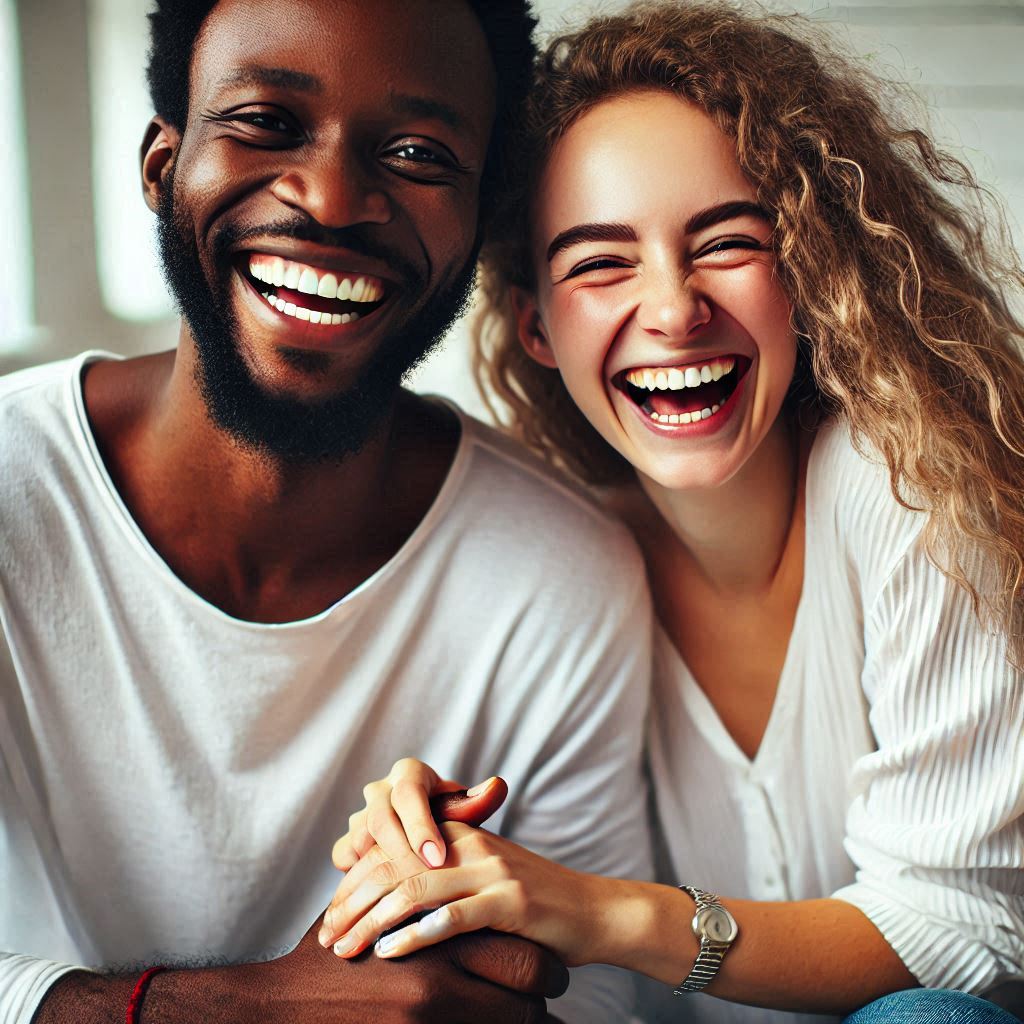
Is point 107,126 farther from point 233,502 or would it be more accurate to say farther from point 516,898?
point 516,898

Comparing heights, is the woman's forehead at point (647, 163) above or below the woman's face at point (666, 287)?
above

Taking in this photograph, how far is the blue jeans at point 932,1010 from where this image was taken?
1.16m

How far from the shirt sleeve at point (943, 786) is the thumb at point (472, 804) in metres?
0.43

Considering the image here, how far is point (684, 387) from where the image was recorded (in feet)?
4.10

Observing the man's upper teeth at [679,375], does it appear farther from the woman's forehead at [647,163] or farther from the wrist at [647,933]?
the wrist at [647,933]

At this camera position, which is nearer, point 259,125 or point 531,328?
point 259,125

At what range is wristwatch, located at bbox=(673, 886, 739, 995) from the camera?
1.18 metres

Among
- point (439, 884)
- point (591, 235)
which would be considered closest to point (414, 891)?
point (439, 884)

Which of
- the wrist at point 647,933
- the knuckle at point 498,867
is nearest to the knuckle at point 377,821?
the knuckle at point 498,867

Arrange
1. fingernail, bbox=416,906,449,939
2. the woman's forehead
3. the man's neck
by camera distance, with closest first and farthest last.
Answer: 1. fingernail, bbox=416,906,449,939
2. the woman's forehead
3. the man's neck

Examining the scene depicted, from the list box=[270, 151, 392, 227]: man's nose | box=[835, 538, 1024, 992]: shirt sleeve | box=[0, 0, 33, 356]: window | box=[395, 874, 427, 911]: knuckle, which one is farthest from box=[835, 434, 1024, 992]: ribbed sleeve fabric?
box=[0, 0, 33, 356]: window

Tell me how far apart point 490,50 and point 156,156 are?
383mm

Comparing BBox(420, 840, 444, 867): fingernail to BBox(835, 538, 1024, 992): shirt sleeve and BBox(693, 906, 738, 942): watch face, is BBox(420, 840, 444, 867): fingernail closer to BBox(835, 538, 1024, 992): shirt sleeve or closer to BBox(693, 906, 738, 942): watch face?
BBox(693, 906, 738, 942): watch face

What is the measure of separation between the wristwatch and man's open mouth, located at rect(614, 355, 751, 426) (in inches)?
20.6
